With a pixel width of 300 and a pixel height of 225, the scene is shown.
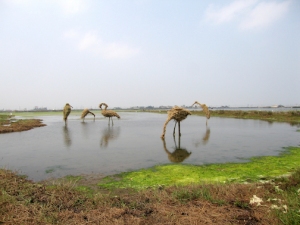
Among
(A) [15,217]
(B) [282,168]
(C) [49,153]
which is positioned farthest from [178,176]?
(C) [49,153]

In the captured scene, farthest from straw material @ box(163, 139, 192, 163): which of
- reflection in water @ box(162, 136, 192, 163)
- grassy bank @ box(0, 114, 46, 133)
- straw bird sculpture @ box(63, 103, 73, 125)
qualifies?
straw bird sculpture @ box(63, 103, 73, 125)

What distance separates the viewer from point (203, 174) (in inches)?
271

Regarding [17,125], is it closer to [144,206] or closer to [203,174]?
[203,174]

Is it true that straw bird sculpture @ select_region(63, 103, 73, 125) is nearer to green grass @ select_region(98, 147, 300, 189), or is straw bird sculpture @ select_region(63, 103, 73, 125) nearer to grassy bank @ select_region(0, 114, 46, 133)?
grassy bank @ select_region(0, 114, 46, 133)

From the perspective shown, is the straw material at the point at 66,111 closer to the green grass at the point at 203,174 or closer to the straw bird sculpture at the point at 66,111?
the straw bird sculpture at the point at 66,111

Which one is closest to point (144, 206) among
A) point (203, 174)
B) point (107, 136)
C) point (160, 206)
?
point (160, 206)

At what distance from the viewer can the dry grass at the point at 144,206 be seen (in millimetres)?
3652

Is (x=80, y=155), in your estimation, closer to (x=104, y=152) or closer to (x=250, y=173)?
(x=104, y=152)

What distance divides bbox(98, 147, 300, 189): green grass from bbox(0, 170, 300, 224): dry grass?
3.16ft

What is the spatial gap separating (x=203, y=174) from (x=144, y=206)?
3202 millimetres

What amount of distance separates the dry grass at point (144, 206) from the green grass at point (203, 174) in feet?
3.16

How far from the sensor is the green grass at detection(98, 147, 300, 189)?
615 cm

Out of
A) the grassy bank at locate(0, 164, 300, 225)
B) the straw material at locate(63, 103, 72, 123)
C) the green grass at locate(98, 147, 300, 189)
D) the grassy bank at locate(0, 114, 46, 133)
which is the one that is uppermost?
the straw material at locate(63, 103, 72, 123)

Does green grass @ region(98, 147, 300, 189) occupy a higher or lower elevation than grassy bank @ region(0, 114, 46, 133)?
lower
